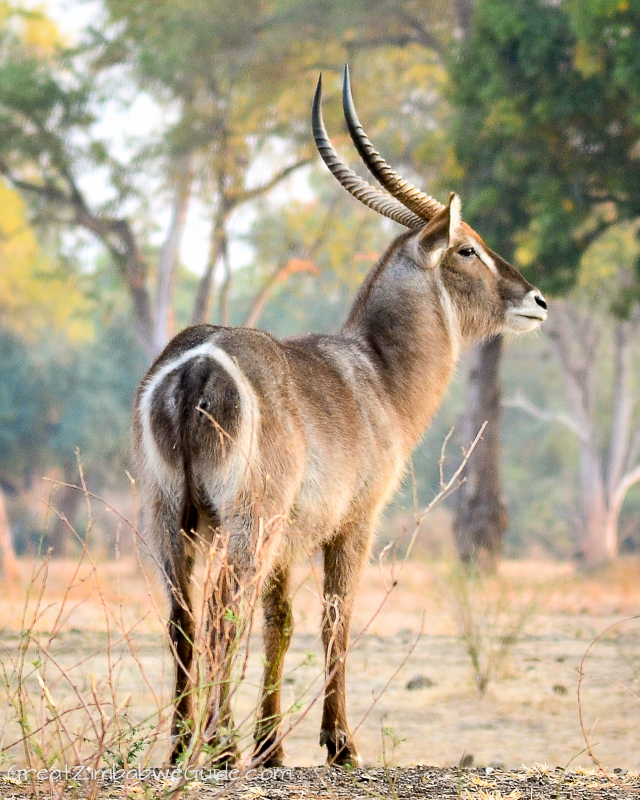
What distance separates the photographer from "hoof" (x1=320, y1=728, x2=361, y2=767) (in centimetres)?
400

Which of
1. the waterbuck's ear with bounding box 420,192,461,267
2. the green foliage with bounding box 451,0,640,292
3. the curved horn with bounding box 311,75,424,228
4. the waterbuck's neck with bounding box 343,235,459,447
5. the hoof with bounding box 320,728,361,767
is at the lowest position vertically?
the hoof with bounding box 320,728,361,767

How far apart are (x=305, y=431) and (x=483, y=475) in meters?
10.1

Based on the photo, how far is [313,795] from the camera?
131 inches

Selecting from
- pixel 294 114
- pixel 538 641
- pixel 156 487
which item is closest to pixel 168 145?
pixel 294 114

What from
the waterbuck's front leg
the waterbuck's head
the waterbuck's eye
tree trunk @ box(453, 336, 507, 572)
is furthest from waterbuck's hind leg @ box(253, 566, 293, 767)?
tree trunk @ box(453, 336, 507, 572)

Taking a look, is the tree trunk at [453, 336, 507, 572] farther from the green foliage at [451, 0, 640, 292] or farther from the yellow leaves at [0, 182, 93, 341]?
the yellow leaves at [0, 182, 93, 341]

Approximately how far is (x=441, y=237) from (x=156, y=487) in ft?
5.76

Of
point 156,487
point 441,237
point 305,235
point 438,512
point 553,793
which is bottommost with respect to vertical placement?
point 438,512

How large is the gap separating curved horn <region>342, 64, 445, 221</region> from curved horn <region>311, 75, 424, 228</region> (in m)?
0.04

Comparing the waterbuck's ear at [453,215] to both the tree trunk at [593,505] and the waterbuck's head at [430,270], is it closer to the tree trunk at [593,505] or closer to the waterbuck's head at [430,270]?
the waterbuck's head at [430,270]

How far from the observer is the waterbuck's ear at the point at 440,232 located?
4.53 m

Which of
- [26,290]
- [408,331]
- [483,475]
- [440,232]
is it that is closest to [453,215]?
[440,232]

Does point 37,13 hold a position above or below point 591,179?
above

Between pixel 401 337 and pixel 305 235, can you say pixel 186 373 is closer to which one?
pixel 401 337
